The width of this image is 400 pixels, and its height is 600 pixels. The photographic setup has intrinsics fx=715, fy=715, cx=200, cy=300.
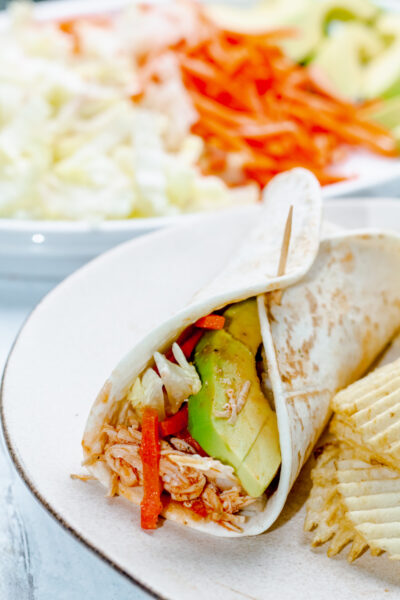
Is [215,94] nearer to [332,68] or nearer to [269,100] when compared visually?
[269,100]

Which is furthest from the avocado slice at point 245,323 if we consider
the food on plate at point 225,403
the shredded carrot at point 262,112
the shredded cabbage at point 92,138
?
the shredded carrot at point 262,112

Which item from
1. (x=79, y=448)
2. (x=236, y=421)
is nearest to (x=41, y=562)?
(x=79, y=448)

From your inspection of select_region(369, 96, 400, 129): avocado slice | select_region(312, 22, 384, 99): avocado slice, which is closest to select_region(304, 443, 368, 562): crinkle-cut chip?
select_region(369, 96, 400, 129): avocado slice

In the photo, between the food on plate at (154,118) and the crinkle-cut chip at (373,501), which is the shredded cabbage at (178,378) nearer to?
the crinkle-cut chip at (373,501)

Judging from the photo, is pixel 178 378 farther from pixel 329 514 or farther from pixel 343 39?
pixel 343 39

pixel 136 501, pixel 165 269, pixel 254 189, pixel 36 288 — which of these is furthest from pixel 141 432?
pixel 254 189
